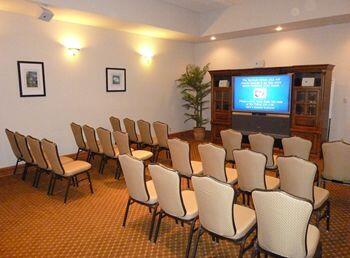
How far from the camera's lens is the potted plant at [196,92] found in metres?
8.62

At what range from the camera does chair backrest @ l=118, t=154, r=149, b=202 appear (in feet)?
9.93

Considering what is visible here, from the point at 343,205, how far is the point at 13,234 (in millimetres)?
4455

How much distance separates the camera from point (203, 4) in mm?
7234

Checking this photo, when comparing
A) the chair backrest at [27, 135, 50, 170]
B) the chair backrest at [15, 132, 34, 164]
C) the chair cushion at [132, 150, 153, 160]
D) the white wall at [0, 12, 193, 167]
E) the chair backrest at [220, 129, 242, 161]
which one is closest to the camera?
the chair backrest at [27, 135, 50, 170]

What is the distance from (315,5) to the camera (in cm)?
604

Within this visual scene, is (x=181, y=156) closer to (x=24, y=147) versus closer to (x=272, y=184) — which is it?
(x=272, y=184)

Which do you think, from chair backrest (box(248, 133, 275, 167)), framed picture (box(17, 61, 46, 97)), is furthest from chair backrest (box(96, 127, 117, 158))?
chair backrest (box(248, 133, 275, 167))

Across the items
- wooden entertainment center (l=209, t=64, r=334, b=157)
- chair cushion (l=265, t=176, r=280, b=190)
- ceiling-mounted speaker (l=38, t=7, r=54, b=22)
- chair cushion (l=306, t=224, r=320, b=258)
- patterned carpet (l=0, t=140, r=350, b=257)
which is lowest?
patterned carpet (l=0, t=140, r=350, b=257)

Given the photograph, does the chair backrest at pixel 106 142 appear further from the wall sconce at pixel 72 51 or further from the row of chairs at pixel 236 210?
the wall sconce at pixel 72 51

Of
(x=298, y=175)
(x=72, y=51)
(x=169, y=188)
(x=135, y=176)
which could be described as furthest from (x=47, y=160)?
(x=298, y=175)

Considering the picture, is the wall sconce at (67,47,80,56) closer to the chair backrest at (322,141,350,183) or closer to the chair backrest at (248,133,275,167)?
the chair backrest at (248,133,275,167)

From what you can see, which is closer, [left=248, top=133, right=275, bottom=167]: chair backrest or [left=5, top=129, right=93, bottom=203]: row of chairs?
[left=5, top=129, right=93, bottom=203]: row of chairs

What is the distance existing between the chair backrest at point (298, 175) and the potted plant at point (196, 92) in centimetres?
567

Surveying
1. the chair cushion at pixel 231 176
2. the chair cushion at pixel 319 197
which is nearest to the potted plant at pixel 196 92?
the chair cushion at pixel 231 176
